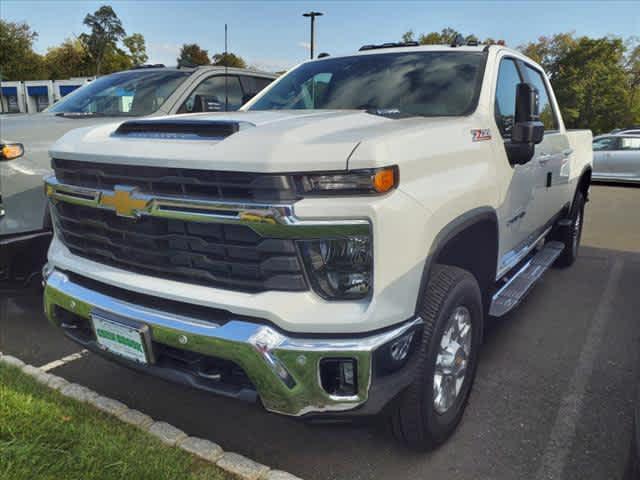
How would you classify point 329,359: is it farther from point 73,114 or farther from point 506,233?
point 73,114

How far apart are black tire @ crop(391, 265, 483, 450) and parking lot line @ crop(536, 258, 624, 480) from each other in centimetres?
48

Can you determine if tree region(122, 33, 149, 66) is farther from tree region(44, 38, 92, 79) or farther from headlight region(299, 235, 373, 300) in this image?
headlight region(299, 235, 373, 300)

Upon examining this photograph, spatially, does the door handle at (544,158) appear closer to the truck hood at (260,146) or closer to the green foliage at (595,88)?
the truck hood at (260,146)

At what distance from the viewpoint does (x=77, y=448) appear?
2463 mm

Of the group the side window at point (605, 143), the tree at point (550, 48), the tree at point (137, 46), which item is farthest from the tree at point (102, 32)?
the side window at point (605, 143)

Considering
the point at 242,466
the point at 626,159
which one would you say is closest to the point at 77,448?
the point at 242,466

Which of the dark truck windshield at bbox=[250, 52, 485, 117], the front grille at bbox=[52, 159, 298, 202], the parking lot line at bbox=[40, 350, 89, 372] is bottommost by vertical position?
the parking lot line at bbox=[40, 350, 89, 372]

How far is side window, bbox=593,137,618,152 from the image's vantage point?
13750 millimetres

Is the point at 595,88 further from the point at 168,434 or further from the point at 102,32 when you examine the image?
the point at 102,32

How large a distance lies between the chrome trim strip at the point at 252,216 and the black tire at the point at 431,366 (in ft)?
1.72

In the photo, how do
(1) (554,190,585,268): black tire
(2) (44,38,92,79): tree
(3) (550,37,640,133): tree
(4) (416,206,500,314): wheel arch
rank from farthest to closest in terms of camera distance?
(2) (44,38,92,79): tree, (3) (550,37,640,133): tree, (1) (554,190,585,268): black tire, (4) (416,206,500,314): wheel arch

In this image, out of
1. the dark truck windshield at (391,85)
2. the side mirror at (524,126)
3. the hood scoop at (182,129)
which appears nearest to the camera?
the hood scoop at (182,129)

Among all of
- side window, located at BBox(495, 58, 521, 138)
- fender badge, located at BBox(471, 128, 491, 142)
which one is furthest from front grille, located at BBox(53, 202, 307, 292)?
side window, located at BBox(495, 58, 521, 138)

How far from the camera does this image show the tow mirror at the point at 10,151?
3875 millimetres
